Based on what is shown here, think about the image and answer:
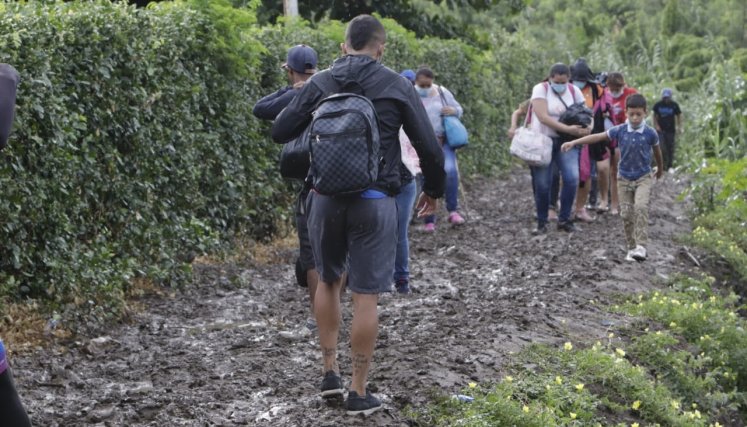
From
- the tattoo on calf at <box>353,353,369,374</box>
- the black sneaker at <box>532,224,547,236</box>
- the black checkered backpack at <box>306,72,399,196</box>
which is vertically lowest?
the black sneaker at <box>532,224,547,236</box>

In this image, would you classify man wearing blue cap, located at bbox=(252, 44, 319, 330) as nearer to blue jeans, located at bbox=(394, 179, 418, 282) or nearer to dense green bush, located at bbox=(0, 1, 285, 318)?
dense green bush, located at bbox=(0, 1, 285, 318)

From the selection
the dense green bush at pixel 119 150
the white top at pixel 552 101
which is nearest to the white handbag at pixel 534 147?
the white top at pixel 552 101

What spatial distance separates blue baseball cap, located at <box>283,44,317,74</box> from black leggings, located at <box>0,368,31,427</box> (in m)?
3.49

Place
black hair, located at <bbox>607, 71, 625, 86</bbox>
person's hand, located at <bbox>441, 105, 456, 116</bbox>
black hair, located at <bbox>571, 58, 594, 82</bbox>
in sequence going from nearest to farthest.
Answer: person's hand, located at <bbox>441, 105, 456, 116</bbox>
black hair, located at <bbox>571, 58, 594, 82</bbox>
black hair, located at <bbox>607, 71, 625, 86</bbox>

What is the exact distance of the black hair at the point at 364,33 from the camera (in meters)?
5.85

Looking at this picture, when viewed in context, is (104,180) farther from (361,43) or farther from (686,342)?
(686,342)

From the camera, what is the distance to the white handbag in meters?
13.3

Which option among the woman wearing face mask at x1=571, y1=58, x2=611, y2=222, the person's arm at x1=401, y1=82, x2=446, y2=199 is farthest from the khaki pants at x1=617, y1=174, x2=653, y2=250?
the person's arm at x1=401, y1=82, x2=446, y2=199

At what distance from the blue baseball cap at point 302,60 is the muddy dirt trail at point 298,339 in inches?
71.9

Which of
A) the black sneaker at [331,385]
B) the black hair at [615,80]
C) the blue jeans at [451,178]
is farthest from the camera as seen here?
the black hair at [615,80]

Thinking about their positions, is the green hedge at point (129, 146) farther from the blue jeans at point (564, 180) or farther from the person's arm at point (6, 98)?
the person's arm at point (6, 98)

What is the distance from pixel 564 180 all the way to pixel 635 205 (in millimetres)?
2057

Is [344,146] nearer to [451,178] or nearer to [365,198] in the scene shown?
[365,198]

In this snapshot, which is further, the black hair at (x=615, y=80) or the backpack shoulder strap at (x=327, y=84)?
the black hair at (x=615, y=80)
